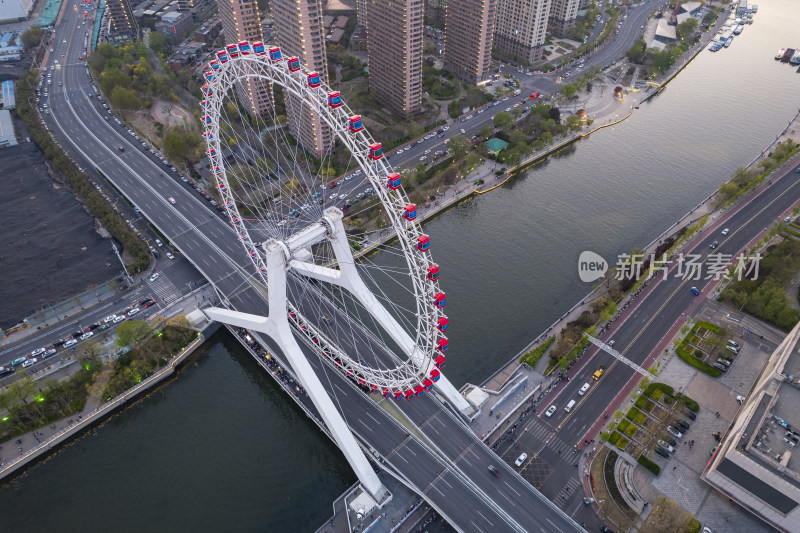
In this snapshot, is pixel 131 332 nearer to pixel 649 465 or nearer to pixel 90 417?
pixel 90 417

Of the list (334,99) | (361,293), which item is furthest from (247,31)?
(361,293)

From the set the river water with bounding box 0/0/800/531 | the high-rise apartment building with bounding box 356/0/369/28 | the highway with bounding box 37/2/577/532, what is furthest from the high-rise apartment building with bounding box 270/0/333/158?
the high-rise apartment building with bounding box 356/0/369/28

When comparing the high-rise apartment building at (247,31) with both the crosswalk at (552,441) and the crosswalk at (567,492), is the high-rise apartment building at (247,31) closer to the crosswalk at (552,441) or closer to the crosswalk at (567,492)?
the crosswalk at (552,441)

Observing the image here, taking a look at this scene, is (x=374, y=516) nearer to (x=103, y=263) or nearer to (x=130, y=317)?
(x=130, y=317)

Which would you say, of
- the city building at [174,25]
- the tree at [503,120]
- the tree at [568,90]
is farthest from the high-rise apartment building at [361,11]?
the tree at [503,120]

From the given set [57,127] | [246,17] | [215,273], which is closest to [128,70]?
[57,127]

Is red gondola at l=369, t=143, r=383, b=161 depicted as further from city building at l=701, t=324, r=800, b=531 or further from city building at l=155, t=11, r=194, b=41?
city building at l=155, t=11, r=194, b=41
